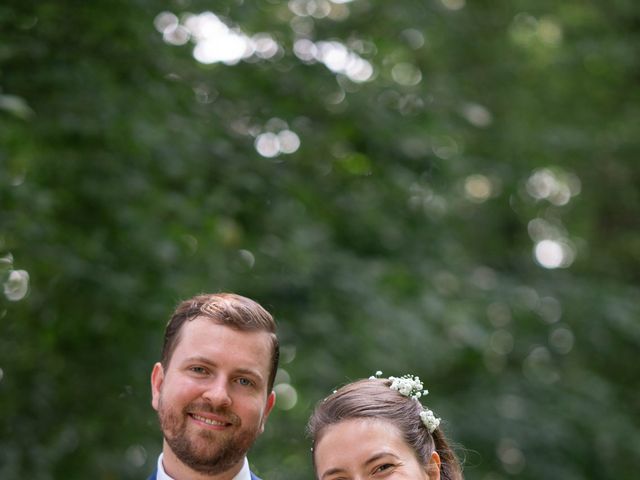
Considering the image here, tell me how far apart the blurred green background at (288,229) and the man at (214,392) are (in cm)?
177

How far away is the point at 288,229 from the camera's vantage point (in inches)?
317

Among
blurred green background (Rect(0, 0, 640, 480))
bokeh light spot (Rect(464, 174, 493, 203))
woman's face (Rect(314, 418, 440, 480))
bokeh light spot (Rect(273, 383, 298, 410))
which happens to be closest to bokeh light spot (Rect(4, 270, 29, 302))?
blurred green background (Rect(0, 0, 640, 480))

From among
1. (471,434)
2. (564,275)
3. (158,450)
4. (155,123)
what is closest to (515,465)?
(471,434)

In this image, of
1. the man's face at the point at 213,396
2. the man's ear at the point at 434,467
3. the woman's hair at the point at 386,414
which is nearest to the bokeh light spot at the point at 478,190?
the woman's hair at the point at 386,414

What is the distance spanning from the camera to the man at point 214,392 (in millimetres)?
3689

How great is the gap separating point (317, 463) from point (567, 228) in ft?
35.6

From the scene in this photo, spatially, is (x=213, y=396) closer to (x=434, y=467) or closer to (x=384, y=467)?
(x=384, y=467)

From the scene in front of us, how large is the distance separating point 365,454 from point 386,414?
210 millimetres

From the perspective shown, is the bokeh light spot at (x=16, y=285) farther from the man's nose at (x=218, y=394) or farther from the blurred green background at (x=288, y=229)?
the man's nose at (x=218, y=394)

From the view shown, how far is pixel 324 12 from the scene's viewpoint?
9.61 m

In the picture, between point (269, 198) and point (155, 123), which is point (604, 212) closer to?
point (269, 198)

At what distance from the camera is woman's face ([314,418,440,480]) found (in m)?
3.55

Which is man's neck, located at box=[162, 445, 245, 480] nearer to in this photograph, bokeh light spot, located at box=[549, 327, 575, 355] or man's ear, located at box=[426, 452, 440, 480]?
man's ear, located at box=[426, 452, 440, 480]

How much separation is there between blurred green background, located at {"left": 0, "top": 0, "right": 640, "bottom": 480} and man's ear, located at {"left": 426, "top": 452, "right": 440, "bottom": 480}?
7.96 ft
